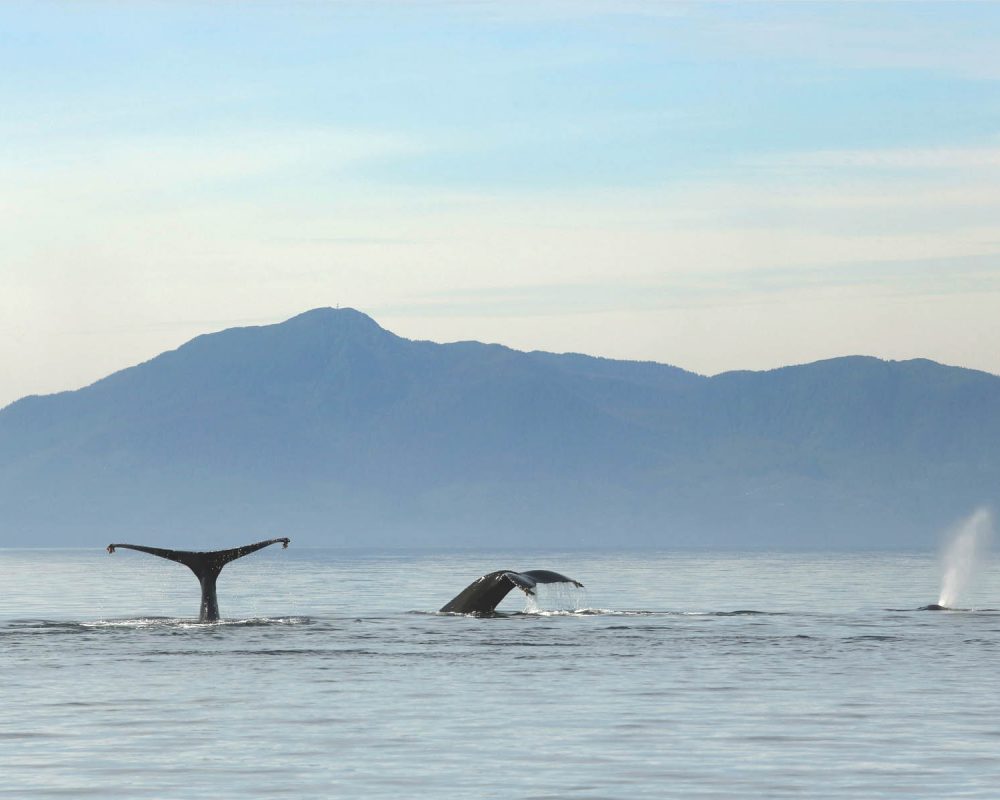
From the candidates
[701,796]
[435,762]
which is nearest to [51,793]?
[435,762]

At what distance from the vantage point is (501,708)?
24.8 meters

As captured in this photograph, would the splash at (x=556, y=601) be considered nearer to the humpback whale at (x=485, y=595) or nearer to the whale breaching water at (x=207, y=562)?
the humpback whale at (x=485, y=595)

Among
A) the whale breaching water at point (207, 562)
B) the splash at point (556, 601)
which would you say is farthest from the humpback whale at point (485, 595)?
the whale breaching water at point (207, 562)

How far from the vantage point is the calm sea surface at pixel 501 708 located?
61.8 ft

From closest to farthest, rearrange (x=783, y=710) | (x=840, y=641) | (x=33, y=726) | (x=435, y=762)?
(x=435, y=762) < (x=33, y=726) < (x=783, y=710) < (x=840, y=641)

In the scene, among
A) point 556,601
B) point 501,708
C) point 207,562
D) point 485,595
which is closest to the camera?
point 501,708

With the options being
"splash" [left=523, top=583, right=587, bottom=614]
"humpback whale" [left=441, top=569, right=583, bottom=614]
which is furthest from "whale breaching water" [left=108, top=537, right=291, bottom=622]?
"splash" [left=523, top=583, right=587, bottom=614]

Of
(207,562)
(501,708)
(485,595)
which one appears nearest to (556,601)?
(485,595)

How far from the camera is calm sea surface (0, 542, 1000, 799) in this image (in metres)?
18.8

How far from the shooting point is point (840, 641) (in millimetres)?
37438

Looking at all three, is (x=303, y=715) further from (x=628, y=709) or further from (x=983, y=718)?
(x=983, y=718)

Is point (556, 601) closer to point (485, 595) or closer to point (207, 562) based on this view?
point (485, 595)

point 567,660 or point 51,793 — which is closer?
point 51,793

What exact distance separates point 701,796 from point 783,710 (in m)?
6.90
